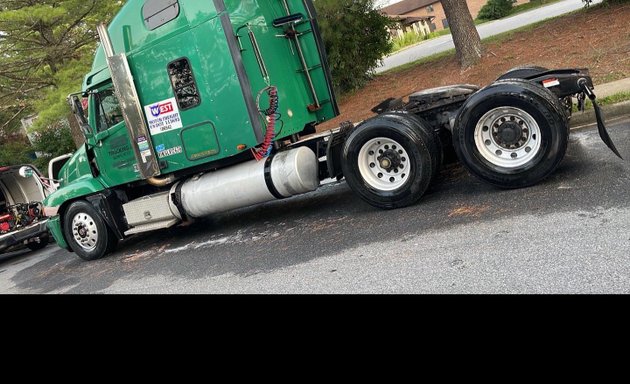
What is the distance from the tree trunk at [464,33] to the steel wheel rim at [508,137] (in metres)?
8.43

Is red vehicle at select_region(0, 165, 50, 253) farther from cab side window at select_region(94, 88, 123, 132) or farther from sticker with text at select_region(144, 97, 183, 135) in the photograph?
sticker with text at select_region(144, 97, 183, 135)

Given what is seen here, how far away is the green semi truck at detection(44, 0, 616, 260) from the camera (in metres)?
5.73

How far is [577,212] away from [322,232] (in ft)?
8.79

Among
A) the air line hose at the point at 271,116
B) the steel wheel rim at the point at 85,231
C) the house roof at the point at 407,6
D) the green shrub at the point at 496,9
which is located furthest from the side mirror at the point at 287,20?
the house roof at the point at 407,6

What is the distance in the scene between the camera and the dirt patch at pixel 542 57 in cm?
→ 1139

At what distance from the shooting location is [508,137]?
5.66 metres

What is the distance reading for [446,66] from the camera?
48.7 ft

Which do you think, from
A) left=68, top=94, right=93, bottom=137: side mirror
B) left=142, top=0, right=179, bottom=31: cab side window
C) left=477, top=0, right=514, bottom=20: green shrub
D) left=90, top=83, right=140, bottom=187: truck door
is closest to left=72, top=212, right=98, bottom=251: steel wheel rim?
left=90, top=83, right=140, bottom=187: truck door

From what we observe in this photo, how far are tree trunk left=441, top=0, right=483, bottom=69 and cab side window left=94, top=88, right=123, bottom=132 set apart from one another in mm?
8964

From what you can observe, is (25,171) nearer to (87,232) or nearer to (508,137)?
(87,232)
